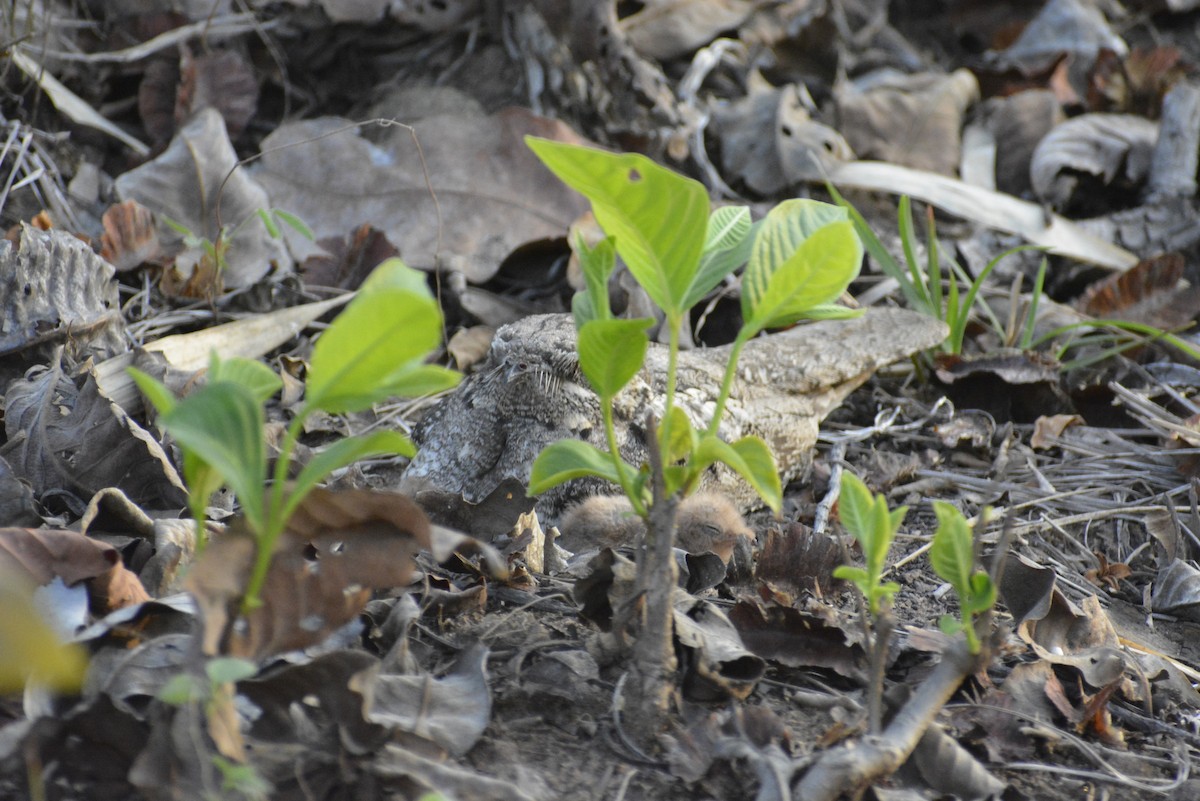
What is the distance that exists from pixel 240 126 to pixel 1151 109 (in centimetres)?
376

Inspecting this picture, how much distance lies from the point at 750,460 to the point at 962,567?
1.00 feet

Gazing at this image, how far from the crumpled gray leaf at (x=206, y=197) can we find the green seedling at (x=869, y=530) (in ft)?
7.51

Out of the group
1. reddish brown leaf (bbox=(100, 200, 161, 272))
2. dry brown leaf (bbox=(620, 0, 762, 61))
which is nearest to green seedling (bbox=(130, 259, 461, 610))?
reddish brown leaf (bbox=(100, 200, 161, 272))

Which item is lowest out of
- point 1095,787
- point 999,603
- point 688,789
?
point 999,603

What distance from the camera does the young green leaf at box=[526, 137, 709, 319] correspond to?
1.11 metres

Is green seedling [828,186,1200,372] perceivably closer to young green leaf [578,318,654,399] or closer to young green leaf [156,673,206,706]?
young green leaf [578,318,654,399]

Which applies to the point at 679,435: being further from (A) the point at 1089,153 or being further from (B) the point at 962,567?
(A) the point at 1089,153

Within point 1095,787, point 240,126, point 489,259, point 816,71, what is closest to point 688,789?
point 1095,787

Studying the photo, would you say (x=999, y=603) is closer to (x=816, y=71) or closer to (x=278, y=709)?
(x=278, y=709)

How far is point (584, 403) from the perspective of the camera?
93.0 inches

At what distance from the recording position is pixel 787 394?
2699mm

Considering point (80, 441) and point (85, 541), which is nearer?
point (85, 541)

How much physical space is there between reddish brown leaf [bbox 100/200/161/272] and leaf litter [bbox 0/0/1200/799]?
15 mm

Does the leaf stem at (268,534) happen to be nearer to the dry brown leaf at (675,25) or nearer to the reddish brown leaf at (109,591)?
the reddish brown leaf at (109,591)
